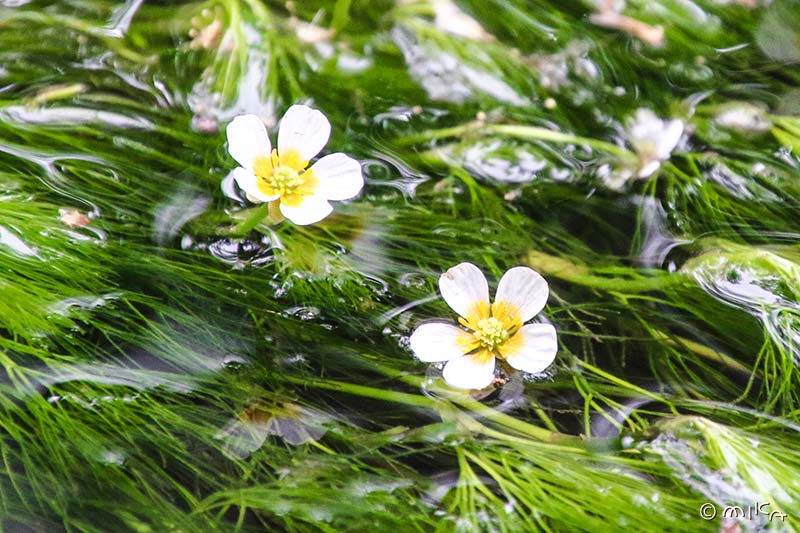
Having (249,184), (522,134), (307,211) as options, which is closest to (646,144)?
(522,134)

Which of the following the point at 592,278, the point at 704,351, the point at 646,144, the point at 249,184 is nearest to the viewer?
the point at 249,184

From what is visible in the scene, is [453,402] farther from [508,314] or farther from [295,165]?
[295,165]

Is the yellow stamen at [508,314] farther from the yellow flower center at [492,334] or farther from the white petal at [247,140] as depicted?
the white petal at [247,140]

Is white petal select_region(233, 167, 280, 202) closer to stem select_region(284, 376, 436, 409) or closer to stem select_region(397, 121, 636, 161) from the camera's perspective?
stem select_region(284, 376, 436, 409)

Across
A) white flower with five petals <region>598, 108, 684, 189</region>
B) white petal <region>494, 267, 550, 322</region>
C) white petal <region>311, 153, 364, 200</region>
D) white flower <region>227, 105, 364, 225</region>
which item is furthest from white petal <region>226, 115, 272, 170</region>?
white flower with five petals <region>598, 108, 684, 189</region>

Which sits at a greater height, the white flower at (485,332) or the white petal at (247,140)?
the white petal at (247,140)

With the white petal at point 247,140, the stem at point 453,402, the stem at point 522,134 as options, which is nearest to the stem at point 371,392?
the stem at point 453,402

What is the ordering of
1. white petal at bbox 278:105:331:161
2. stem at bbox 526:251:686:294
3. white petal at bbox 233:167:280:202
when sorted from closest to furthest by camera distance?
white petal at bbox 233:167:280:202
white petal at bbox 278:105:331:161
stem at bbox 526:251:686:294
